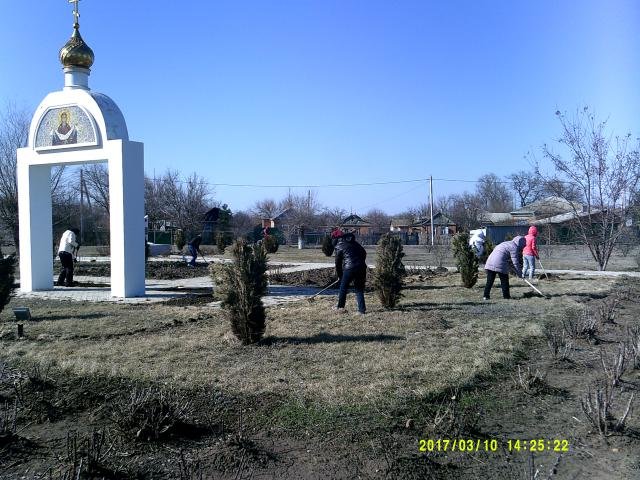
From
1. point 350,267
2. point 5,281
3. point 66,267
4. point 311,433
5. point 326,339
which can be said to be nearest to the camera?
point 311,433

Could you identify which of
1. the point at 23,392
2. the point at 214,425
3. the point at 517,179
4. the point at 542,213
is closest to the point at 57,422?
the point at 23,392

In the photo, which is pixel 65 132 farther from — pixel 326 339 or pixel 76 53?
pixel 326 339

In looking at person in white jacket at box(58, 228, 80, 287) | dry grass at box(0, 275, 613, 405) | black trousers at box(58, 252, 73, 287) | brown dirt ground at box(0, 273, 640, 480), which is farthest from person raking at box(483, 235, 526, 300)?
black trousers at box(58, 252, 73, 287)

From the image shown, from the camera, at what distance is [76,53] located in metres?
13.2

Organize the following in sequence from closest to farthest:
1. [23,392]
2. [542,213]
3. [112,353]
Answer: [23,392], [112,353], [542,213]

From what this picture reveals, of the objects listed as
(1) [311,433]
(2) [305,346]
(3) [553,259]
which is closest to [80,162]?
(2) [305,346]

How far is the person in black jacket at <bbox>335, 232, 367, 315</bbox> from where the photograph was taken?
9.55 m

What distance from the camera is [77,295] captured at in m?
13.2

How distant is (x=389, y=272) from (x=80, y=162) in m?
7.76

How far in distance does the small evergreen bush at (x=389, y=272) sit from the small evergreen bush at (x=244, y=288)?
3286mm

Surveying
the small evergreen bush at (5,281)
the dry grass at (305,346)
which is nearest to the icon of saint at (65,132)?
the dry grass at (305,346)

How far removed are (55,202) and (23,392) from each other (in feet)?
88.9

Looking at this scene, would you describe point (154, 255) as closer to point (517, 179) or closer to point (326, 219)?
point (326, 219)

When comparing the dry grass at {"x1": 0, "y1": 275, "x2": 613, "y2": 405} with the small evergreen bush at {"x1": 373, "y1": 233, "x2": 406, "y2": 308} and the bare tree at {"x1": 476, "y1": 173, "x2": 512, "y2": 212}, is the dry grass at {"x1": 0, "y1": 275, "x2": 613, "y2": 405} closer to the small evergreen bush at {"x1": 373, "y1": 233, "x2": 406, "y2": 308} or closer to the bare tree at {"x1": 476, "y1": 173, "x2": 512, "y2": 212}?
the small evergreen bush at {"x1": 373, "y1": 233, "x2": 406, "y2": 308}
